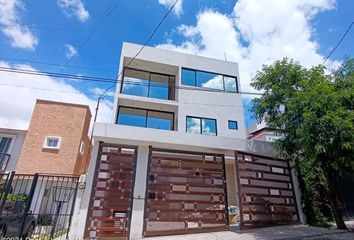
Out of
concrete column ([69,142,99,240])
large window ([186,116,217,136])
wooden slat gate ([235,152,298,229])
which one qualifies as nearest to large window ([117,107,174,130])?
large window ([186,116,217,136])

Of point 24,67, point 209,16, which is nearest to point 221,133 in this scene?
point 209,16

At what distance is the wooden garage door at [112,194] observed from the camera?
6.61m

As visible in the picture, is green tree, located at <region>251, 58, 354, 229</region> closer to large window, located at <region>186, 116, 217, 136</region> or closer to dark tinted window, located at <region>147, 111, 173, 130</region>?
large window, located at <region>186, 116, 217, 136</region>

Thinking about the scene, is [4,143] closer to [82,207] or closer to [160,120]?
[160,120]

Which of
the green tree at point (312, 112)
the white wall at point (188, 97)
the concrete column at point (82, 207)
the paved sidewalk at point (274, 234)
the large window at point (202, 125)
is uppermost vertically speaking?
the white wall at point (188, 97)

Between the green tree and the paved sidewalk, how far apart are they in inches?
37.6

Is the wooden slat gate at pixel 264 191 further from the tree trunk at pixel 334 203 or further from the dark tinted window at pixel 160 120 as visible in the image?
the dark tinted window at pixel 160 120

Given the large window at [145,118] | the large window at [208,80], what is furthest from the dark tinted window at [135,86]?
the large window at [208,80]

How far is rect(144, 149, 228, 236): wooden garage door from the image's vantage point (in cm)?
711

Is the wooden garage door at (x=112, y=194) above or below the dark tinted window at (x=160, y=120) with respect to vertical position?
below

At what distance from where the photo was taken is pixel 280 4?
21.6 feet

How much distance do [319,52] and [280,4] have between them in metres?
3.81

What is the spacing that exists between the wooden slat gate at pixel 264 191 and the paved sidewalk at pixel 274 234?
1.63 feet

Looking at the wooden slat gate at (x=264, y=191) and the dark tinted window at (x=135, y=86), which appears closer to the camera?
the wooden slat gate at (x=264, y=191)
